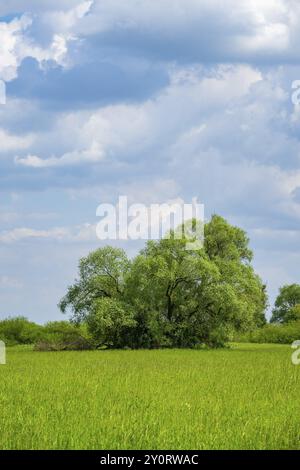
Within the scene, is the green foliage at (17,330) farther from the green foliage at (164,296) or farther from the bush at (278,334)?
the bush at (278,334)

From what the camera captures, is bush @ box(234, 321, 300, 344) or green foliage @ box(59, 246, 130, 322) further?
bush @ box(234, 321, 300, 344)

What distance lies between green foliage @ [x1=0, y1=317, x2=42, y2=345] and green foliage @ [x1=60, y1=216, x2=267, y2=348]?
8.54 meters

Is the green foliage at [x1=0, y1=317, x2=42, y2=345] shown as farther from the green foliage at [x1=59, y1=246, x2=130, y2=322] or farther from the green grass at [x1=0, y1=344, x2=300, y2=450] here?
the green grass at [x1=0, y1=344, x2=300, y2=450]

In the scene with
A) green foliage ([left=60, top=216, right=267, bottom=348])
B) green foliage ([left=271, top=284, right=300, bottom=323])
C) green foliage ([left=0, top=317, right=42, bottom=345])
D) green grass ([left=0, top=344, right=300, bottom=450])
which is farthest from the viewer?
green foliage ([left=271, top=284, right=300, bottom=323])

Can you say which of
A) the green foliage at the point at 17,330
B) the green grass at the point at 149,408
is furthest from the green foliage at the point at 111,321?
the green grass at the point at 149,408

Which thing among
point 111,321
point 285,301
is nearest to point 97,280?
point 111,321

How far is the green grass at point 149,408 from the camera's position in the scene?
13.3 meters

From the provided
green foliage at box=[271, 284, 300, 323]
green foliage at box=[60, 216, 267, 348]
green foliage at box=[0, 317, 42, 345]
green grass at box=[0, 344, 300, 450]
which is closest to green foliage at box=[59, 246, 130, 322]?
green foliage at box=[60, 216, 267, 348]

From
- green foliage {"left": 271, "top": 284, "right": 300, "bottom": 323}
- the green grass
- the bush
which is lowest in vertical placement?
the green grass

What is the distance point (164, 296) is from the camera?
2089 inches

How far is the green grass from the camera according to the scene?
13.3m

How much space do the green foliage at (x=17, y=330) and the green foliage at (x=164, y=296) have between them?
8.54 meters

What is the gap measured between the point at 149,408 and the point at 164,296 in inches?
1405

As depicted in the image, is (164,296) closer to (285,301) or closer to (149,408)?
(149,408)
